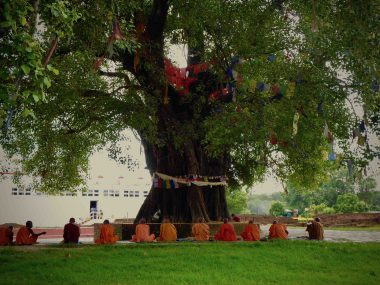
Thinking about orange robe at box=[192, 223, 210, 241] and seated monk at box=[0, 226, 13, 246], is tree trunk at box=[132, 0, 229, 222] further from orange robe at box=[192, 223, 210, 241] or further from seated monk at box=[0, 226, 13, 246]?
seated monk at box=[0, 226, 13, 246]

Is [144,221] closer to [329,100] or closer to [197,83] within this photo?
[197,83]

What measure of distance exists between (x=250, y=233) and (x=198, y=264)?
18.9ft

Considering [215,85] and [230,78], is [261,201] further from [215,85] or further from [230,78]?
[230,78]

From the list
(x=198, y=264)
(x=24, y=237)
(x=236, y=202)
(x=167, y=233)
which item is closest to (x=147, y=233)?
(x=167, y=233)

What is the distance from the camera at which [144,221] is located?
67.1 feet

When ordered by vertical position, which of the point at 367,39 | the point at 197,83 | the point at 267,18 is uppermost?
the point at 267,18

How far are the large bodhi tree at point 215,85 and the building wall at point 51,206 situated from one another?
2555cm

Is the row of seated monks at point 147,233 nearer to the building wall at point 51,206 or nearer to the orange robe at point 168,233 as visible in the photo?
the orange robe at point 168,233

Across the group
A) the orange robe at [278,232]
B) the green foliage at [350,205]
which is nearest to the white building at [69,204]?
the green foliage at [350,205]

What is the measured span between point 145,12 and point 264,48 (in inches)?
190

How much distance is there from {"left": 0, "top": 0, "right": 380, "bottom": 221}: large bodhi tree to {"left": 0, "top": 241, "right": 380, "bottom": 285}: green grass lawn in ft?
11.6

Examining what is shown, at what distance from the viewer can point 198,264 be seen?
40.7ft

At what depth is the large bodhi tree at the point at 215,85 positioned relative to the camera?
43.7 feet

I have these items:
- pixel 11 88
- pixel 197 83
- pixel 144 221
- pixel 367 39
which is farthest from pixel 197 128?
pixel 11 88
